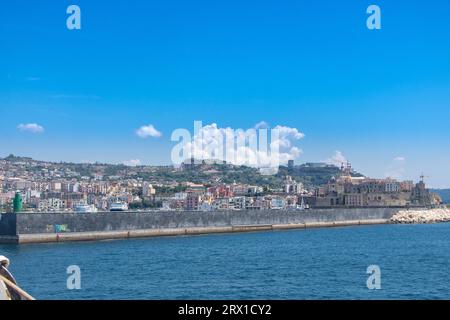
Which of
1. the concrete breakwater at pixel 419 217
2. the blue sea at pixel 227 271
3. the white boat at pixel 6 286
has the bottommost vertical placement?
the concrete breakwater at pixel 419 217

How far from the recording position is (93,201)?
110750mm

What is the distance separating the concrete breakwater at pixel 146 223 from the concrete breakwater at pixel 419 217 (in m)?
17.0

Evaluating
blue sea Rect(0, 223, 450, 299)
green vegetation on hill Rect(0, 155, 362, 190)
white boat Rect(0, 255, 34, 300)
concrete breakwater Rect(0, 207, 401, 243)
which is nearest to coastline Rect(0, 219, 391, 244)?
concrete breakwater Rect(0, 207, 401, 243)

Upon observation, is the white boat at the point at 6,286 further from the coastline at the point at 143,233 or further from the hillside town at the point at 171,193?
the hillside town at the point at 171,193

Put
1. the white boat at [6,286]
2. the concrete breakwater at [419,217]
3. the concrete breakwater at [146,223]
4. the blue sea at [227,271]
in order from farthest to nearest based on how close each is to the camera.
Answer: the concrete breakwater at [419,217] → the concrete breakwater at [146,223] → the blue sea at [227,271] → the white boat at [6,286]

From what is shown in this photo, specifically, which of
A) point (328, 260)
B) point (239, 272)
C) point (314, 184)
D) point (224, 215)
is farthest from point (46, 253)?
point (314, 184)

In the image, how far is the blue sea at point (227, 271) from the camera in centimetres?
1930

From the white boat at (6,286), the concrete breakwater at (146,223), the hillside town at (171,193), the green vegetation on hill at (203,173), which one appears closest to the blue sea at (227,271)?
the concrete breakwater at (146,223)

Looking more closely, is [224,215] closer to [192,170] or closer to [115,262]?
[115,262]

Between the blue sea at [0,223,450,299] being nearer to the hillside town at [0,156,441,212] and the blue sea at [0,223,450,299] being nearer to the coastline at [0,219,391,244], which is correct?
the coastline at [0,219,391,244]

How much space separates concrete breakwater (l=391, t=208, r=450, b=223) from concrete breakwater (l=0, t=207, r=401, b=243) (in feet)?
55.6

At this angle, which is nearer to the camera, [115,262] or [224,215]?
[115,262]
